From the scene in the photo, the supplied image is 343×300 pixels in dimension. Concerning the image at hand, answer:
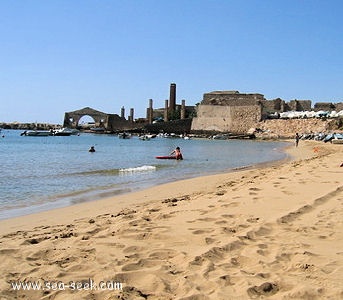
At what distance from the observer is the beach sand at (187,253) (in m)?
3.00

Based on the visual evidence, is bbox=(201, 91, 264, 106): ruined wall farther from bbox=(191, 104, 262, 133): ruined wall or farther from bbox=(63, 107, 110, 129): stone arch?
bbox=(63, 107, 110, 129): stone arch

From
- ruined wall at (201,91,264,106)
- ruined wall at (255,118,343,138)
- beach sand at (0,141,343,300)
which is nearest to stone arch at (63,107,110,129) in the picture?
ruined wall at (201,91,264,106)

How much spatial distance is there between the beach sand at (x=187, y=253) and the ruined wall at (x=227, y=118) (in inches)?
2819

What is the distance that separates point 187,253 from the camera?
384 centimetres

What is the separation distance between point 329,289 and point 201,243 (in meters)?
1.49

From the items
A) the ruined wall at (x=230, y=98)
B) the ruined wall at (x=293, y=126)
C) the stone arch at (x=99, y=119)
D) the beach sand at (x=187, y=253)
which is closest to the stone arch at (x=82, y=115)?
the stone arch at (x=99, y=119)

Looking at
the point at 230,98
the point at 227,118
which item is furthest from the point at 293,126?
the point at 230,98

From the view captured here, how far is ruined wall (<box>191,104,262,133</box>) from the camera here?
7656 cm

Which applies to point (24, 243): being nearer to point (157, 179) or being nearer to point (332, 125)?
point (157, 179)

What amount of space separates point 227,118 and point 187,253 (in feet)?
251

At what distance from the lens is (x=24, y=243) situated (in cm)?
437

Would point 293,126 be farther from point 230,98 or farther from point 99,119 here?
point 99,119

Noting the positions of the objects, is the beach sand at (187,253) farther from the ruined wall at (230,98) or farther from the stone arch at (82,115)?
the stone arch at (82,115)

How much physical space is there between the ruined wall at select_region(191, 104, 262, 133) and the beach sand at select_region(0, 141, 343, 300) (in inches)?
2819
